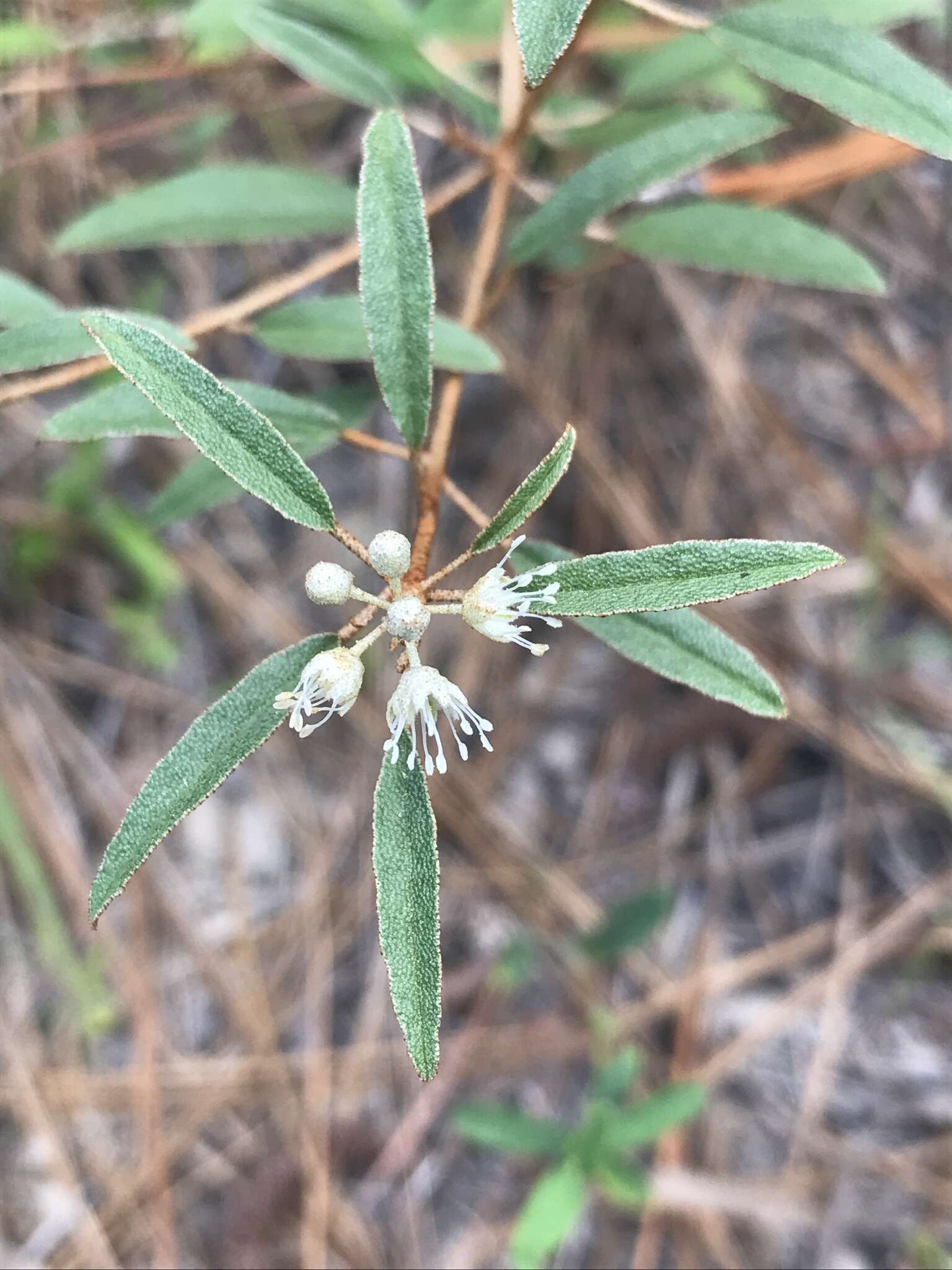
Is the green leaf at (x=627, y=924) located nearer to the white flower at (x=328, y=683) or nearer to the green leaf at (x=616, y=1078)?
the green leaf at (x=616, y=1078)

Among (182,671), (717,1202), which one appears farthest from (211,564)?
(717,1202)

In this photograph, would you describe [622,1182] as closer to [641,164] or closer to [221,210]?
[641,164]

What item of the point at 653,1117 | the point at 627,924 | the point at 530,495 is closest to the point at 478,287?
the point at 530,495

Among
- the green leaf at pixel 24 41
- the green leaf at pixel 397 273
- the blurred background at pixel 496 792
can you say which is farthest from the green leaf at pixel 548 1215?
the green leaf at pixel 24 41

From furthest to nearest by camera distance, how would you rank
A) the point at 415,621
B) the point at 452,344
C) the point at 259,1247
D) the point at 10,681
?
the point at 10,681, the point at 259,1247, the point at 452,344, the point at 415,621

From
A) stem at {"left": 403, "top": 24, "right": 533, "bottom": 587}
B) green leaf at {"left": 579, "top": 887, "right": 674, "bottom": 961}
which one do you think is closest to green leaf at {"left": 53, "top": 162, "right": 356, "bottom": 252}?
stem at {"left": 403, "top": 24, "right": 533, "bottom": 587}

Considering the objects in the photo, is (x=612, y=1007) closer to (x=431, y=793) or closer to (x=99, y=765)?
(x=431, y=793)
